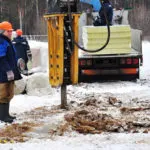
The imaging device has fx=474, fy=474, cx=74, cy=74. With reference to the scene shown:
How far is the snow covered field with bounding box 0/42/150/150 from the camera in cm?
604

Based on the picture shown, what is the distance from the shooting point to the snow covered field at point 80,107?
6035 millimetres

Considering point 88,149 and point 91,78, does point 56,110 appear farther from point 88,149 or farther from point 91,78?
point 91,78

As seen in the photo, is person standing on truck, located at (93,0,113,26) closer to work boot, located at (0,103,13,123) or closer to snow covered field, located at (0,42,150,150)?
snow covered field, located at (0,42,150,150)

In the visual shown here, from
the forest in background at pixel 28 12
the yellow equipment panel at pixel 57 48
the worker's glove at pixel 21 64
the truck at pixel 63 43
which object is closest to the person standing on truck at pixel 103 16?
the worker's glove at pixel 21 64

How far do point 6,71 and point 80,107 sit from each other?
1.70m

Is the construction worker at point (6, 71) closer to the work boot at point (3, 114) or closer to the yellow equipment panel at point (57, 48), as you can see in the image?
the work boot at point (3, 114)

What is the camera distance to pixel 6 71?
7.88m

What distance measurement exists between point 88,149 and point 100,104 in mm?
3296

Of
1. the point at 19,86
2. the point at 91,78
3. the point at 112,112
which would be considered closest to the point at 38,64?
the point at 91,78

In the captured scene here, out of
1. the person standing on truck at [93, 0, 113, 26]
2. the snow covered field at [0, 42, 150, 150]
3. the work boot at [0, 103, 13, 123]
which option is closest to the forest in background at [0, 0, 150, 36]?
the person standing on truck at [93, 0, 113, 26]

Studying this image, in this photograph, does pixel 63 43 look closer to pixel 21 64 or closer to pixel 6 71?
Result: pixel 6 71

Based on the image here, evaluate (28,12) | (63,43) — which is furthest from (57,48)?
(28,12)

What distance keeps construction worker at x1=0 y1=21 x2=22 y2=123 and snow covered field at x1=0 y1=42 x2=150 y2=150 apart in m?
0.30

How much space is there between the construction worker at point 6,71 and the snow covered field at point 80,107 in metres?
0.30
